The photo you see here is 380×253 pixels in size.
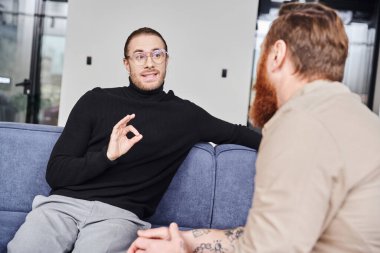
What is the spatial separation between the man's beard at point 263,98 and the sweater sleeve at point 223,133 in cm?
65

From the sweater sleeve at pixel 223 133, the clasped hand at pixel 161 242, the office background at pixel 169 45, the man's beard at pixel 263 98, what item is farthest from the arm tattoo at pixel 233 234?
the office background at pixel 169 45

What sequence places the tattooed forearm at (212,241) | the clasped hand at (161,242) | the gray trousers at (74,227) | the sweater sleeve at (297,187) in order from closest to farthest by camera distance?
1. the sweater sleeve at (297,187)
2. the clasped hand at (161,242)
3. the tattooed forearm at (212,241)
4. the gray trousers at (74,227)

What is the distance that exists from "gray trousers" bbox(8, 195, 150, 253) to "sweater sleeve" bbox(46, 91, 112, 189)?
0.25 feet

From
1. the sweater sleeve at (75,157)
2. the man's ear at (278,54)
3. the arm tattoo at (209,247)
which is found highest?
the man's ear at (278,54)

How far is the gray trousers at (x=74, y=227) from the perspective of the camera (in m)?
1.39

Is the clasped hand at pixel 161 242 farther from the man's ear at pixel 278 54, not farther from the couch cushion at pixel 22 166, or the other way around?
the couch cushion at pixel 22 166

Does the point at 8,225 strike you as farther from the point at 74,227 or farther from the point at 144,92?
the point at 144,92

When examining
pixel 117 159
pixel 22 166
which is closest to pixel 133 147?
pixel 117 159

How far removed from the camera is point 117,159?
5.14 feet

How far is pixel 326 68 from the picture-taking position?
2.95 ft

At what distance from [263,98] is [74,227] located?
85cm

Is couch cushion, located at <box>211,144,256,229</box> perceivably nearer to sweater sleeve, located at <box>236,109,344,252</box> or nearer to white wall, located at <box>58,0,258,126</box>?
sweater sleeve, located at <box>236,109,344,252</box>

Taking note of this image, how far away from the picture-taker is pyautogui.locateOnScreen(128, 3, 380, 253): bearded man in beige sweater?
77 cm

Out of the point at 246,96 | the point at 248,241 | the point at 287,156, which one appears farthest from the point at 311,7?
the point at 246,96
